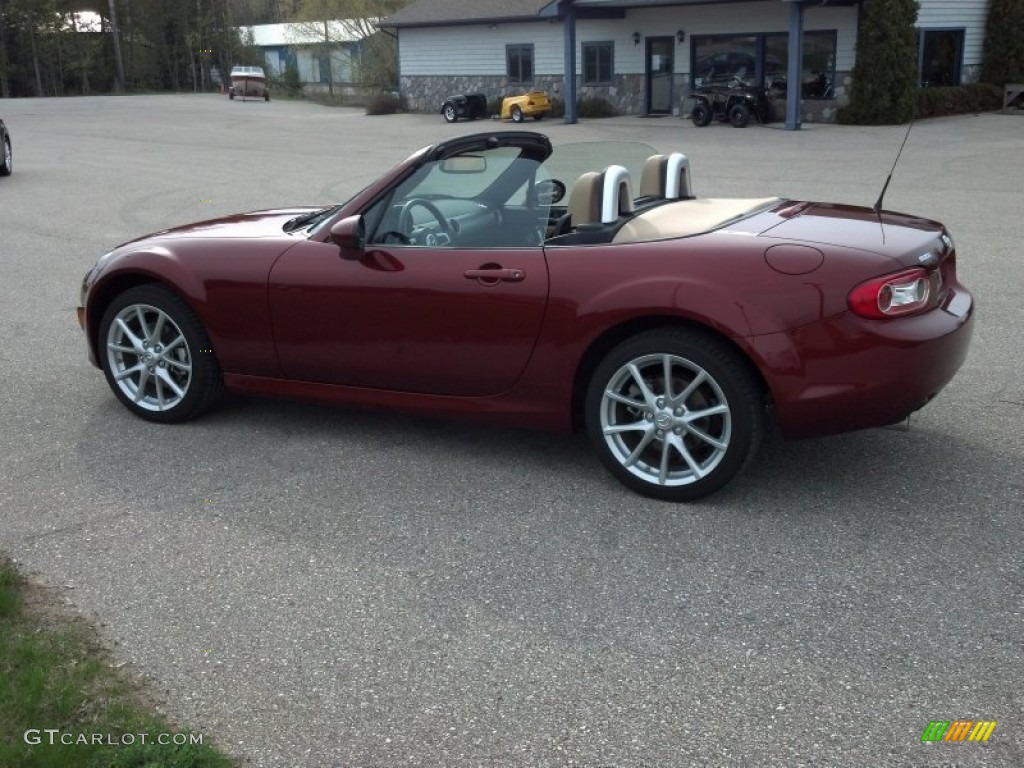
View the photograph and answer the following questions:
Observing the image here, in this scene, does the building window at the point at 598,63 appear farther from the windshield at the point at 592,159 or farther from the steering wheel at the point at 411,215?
the steering wheel at the point at 411,215

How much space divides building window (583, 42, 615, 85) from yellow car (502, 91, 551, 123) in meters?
1.67

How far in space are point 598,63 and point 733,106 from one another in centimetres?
774

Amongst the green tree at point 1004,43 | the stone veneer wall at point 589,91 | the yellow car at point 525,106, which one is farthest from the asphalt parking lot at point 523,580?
the yellow car at point 525,106

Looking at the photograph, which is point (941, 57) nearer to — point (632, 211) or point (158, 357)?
point (632, 211)

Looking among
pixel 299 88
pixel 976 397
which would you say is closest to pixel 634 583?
pixel 976 397

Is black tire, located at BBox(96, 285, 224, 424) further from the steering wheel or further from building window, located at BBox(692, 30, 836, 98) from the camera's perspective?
building window, located at BBox(692, 30, 836, 98)

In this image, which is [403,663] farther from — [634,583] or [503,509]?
[503,509]

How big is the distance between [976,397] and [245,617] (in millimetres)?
3938

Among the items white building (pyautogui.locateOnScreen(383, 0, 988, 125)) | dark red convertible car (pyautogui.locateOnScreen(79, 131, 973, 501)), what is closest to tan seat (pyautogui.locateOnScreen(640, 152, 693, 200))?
dark red convertible car (pyautogui.locateOnScreen(79, 131, 973, 501))

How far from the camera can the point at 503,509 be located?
179 inches

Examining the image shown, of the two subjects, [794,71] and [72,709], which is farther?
[794,71]

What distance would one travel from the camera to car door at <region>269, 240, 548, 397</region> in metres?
4.72

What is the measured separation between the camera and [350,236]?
16.3 ft

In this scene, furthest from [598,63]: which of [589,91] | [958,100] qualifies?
[958,100]
